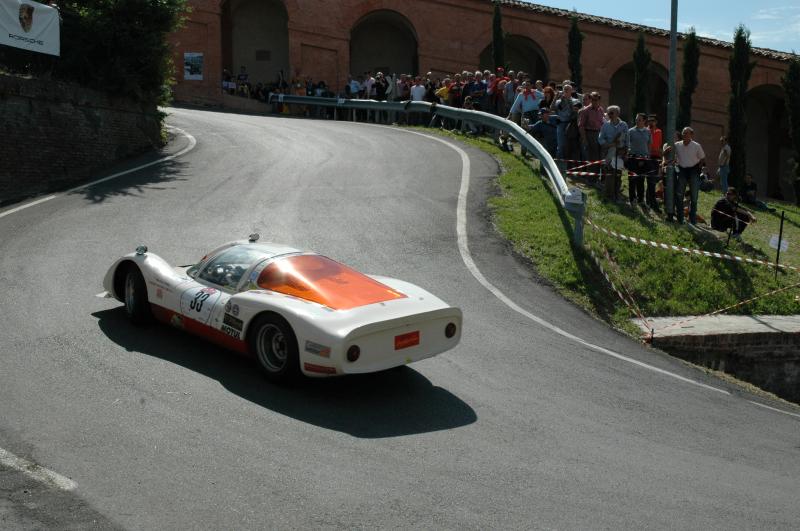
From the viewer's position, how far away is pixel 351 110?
103 feet

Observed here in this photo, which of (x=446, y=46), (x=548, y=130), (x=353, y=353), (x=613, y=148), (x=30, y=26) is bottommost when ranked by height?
(x=353, y=353)

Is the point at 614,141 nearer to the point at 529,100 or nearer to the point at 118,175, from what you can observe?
the point at 529,100

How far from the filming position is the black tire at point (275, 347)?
23.7 feet

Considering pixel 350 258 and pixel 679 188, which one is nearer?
pixel 350 258

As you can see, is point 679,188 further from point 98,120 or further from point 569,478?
point 98,120

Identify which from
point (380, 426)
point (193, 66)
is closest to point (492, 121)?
point (380, 426)

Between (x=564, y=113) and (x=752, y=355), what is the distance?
7.56 m

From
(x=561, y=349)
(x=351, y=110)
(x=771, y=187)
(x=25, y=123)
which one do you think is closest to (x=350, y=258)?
(x=561, y=349)

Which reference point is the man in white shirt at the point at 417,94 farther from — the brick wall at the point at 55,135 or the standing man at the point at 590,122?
the standing man at the point at 590,122

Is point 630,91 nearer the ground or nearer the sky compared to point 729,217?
nearer the sky

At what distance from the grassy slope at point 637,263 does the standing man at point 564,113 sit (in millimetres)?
1675

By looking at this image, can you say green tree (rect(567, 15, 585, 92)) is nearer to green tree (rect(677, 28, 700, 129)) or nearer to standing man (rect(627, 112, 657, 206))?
green tree (rect(677, 28, 700, 129))

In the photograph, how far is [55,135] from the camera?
1788cm

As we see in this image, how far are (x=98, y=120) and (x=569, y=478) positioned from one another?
53.7ft
